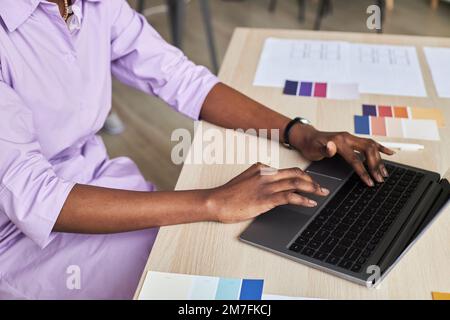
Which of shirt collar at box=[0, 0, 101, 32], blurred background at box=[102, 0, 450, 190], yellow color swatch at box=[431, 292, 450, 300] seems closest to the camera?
yellow color swatch at box=[431, 292, 450, 300]

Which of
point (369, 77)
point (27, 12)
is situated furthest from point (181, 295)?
point (369, 77)

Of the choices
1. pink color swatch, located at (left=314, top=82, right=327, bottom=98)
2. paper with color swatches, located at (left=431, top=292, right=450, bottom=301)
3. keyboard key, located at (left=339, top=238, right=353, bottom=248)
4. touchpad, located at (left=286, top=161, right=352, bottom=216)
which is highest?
paper with color swatches, located at (left=431, top=292, right=450, bottom=301)

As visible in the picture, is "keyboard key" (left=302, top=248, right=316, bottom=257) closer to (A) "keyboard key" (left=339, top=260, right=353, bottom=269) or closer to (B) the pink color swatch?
(A) "keyboard key" (left=339, top=260, right=353, bottom=269)

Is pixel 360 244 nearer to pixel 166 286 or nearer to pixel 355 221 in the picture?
pixel 355 221

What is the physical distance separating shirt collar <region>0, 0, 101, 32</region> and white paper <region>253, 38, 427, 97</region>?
0.56 metres

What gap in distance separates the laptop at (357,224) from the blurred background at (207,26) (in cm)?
142

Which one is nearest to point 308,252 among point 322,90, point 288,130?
point 288,130

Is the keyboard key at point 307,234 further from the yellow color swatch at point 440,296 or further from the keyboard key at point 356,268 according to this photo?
the yellow color swatch at point 440,296

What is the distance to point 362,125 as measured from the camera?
128 centimetres

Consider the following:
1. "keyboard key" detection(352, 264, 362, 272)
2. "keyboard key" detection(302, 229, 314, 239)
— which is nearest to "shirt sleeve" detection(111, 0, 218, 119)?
"keyboard key" detection(302, 229, 314, 239)

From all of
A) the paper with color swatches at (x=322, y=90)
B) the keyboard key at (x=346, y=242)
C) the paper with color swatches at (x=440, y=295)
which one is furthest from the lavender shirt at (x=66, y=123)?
the paper with color swatches at (x=440, y=295)

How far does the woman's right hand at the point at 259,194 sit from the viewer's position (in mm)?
996

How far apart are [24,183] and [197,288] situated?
1.09ft

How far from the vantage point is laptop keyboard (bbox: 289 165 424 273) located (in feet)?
2.97
